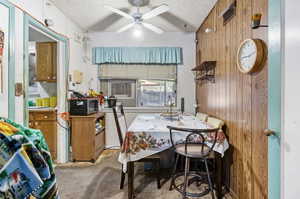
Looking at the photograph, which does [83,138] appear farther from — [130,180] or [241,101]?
[241,101]

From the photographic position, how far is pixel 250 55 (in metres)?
1.69

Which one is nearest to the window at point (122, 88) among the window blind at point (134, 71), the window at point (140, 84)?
the window at point (140, 84)

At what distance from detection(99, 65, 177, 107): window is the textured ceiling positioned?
84 cm

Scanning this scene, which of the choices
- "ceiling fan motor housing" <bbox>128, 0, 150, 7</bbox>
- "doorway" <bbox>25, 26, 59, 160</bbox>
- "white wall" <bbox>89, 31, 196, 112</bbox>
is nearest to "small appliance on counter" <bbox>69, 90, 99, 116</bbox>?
"doorway" <bbox>25, 26, 59, 160</bbox>

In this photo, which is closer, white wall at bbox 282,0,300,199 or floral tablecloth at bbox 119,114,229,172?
white wall at bbox 282,0,300,199

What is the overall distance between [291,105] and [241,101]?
99 centimetres

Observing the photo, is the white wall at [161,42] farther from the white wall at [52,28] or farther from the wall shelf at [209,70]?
the wall shelf at [209,70]

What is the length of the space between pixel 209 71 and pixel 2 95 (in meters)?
2.74

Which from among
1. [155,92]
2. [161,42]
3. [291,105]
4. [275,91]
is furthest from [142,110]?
[291,105]

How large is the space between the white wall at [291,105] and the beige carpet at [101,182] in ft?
4.49

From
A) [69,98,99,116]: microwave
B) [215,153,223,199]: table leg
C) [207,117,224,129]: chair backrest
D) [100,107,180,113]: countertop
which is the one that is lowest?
[215,153,223,199]: table leg

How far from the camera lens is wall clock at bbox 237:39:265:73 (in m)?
1.57

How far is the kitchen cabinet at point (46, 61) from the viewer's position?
3189mm

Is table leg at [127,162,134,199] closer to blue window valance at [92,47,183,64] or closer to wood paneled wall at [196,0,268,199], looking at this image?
wood paneled wall at [196,0,268,199]
